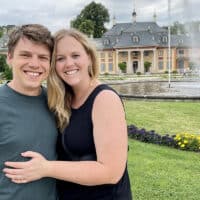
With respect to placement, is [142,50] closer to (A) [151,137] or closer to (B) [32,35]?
(A) [151,137]

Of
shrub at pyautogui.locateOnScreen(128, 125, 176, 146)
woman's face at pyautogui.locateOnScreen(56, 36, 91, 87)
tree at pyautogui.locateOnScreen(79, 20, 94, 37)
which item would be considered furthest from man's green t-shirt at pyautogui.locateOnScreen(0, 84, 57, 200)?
tree at pyautogui.locateOnScreen(79, 20, 94, 37)

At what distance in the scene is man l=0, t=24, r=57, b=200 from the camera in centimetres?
210

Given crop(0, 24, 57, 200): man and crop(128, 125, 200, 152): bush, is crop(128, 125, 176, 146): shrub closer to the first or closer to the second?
crop(128, 125, 200, 152): bush

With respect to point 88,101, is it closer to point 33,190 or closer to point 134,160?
point 33,190

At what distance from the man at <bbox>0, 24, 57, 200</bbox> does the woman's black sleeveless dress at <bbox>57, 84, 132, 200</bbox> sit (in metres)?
0.07

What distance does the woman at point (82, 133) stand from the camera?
204 cm

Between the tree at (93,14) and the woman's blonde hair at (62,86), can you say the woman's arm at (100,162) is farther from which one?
the tree at (93,14)

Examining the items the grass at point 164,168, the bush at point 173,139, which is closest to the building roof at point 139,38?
the grass at point 164,168

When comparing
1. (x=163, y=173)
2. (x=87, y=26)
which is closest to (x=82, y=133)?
(x=163, y=173)

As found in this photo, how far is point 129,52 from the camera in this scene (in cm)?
6719

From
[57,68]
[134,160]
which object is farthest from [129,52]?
[57,68]

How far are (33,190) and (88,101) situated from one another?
525mm

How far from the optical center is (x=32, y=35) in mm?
2135

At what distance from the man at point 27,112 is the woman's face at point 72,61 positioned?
64 mm
